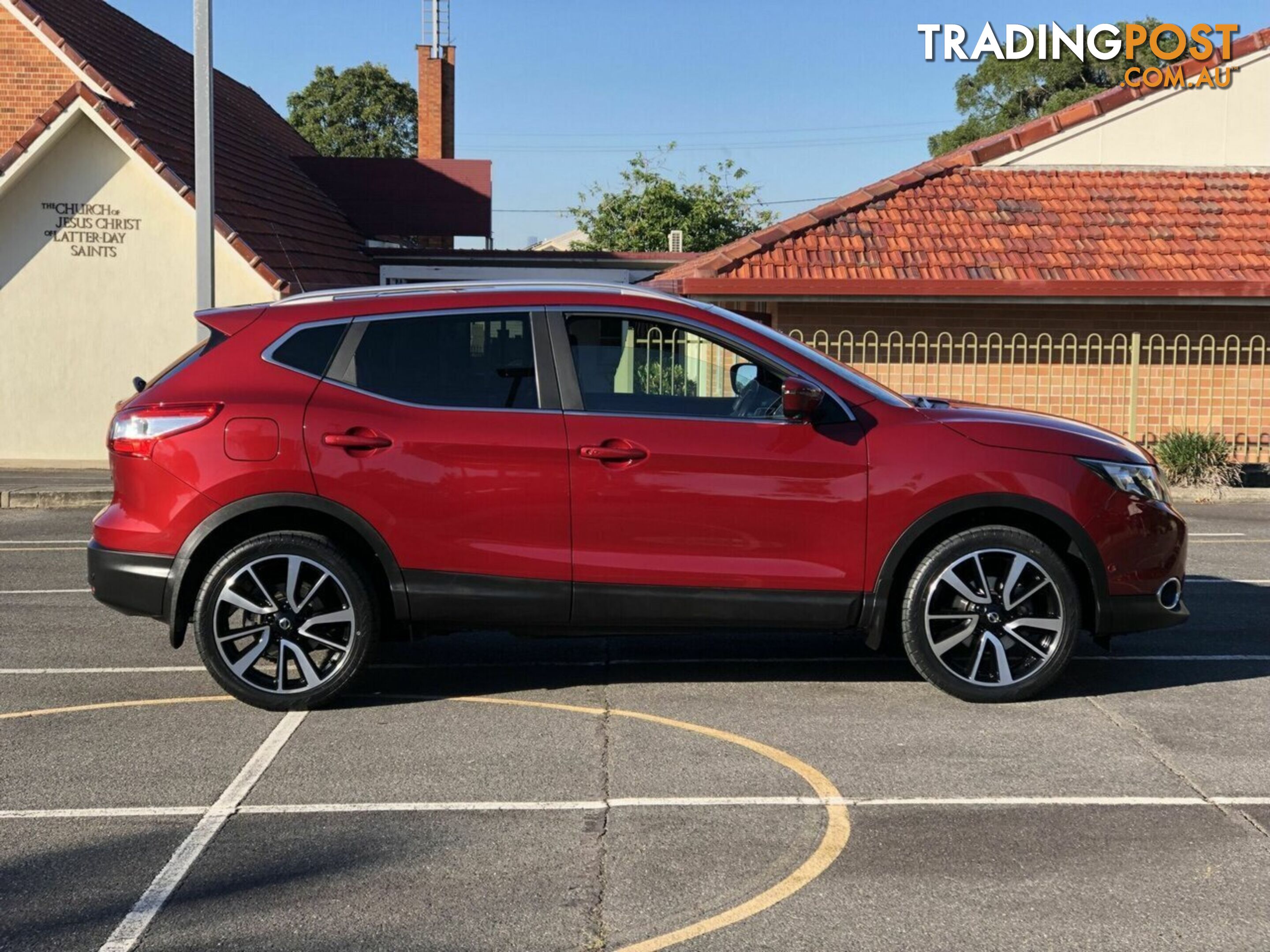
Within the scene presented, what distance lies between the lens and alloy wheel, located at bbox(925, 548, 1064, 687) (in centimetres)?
650

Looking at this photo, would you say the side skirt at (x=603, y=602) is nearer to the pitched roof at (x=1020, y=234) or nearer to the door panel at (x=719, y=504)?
the door panel at (x=719, y=504)

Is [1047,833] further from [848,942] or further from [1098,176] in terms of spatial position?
[1098,176]

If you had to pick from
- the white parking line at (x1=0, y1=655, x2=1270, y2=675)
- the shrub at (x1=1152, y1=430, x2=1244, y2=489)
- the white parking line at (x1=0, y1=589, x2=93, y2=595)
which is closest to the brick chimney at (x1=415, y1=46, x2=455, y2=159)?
the shrub at (x1=1152, y1=430, x2=1244, y2=489)

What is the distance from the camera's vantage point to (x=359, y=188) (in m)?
29.7

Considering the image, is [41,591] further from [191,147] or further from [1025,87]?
[1025,87]

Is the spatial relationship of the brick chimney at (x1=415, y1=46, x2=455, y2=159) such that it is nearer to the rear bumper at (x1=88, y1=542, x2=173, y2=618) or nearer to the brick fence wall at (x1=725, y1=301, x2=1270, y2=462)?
the brick fence wall at (x1=725, y1=301, x2=1270, y2=462)

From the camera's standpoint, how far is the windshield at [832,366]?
6562 mm

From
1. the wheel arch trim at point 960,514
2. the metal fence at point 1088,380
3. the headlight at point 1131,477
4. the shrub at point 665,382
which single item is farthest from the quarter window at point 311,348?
the metal fence at point 1088,380

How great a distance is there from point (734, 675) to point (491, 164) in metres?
25.9

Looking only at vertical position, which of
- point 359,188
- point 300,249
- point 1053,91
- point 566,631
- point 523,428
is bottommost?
point 566,631

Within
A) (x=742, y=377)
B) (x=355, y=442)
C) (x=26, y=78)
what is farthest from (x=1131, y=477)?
(x=26, y=78)

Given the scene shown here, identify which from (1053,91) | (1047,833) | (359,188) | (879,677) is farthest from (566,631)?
(1053,91)

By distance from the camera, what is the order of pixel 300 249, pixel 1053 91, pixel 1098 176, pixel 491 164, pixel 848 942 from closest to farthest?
pixel 848 942 → pixel 1098 176 → pixel 300 249 → pixel 491 164 → pixel 1053 91

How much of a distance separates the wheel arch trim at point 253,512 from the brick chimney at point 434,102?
109ft
